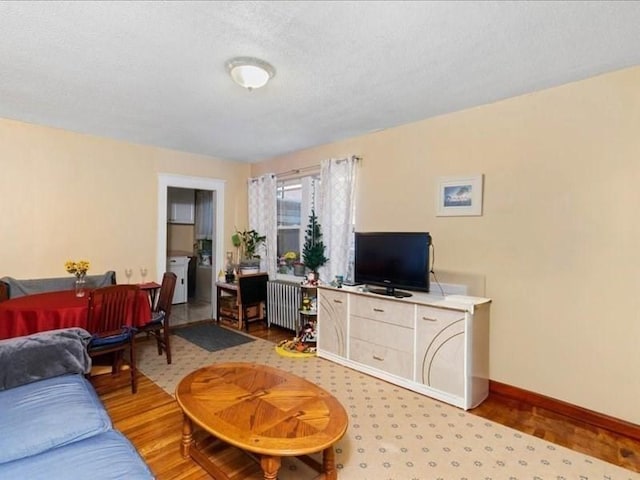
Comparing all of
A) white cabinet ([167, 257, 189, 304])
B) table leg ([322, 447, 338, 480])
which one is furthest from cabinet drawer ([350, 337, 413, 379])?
white cabinet ([167, 257, 189, 304])

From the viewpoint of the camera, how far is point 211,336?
4.45 m

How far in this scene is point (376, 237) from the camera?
3.37 metres

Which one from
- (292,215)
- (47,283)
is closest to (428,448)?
(292,215)

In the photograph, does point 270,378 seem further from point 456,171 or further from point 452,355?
point 456,171

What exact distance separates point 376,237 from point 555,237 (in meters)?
1.47

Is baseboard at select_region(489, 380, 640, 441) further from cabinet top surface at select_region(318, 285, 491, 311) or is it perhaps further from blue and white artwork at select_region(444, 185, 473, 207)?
blue and white artwork at select_region(444, 185, 473, 207)

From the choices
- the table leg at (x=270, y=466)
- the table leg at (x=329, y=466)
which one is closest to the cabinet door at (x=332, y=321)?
the table leg at (x=329, y=466)

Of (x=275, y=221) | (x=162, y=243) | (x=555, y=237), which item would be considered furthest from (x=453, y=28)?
(x=162, y=243)

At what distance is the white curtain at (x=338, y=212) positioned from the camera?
13.2 feet

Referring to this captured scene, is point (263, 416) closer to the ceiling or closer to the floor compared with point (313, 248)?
closer to the floor

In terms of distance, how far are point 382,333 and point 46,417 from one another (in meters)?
2.46

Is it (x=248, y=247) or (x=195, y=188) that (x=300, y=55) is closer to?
(x=195, y=188)

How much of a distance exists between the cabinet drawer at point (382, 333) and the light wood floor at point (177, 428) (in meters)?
0.73

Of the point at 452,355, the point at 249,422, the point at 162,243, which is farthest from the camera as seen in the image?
the point at 162,243
